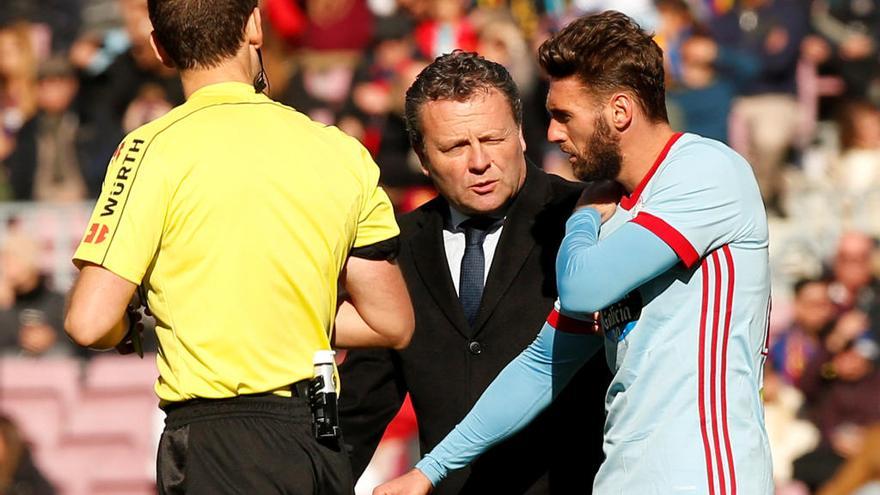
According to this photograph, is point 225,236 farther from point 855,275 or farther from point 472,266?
point 855,275

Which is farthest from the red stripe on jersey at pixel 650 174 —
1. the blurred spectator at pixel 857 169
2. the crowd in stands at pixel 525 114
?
the blurred spectator at pixel 857 169

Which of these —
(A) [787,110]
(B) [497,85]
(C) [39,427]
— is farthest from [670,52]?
(B) [497,85]

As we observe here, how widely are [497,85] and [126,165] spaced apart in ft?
5.19

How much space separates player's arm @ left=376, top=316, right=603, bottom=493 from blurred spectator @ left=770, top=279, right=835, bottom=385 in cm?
570

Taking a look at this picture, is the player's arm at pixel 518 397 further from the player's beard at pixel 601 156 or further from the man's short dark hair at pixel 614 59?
the man's short dark hair at pixel 614 59

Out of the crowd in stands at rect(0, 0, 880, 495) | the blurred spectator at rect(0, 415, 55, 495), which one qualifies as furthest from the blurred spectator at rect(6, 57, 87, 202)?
the blurred spectator at rect(0, 415, 55, 495)

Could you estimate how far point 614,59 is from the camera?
421 cm

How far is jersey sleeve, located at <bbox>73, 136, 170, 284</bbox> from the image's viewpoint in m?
3.77

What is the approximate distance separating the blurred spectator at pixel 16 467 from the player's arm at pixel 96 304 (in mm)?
7313

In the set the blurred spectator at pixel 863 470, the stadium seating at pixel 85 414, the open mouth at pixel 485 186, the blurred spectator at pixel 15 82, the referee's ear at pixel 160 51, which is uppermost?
the referee's ear at pixel 160 51

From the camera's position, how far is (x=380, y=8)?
12.8 m

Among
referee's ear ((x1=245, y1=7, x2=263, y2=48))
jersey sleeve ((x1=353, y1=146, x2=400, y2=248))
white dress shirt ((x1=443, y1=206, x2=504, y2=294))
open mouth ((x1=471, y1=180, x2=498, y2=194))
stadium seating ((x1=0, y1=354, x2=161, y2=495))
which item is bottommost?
stadium seating ((x1=0, y1=354, x2=161, y2=495))

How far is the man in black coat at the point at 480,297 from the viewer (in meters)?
4.92

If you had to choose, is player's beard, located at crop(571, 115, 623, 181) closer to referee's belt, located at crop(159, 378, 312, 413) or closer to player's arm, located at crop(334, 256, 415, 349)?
player's arm, located at crop(334, 256, 415, 349)
